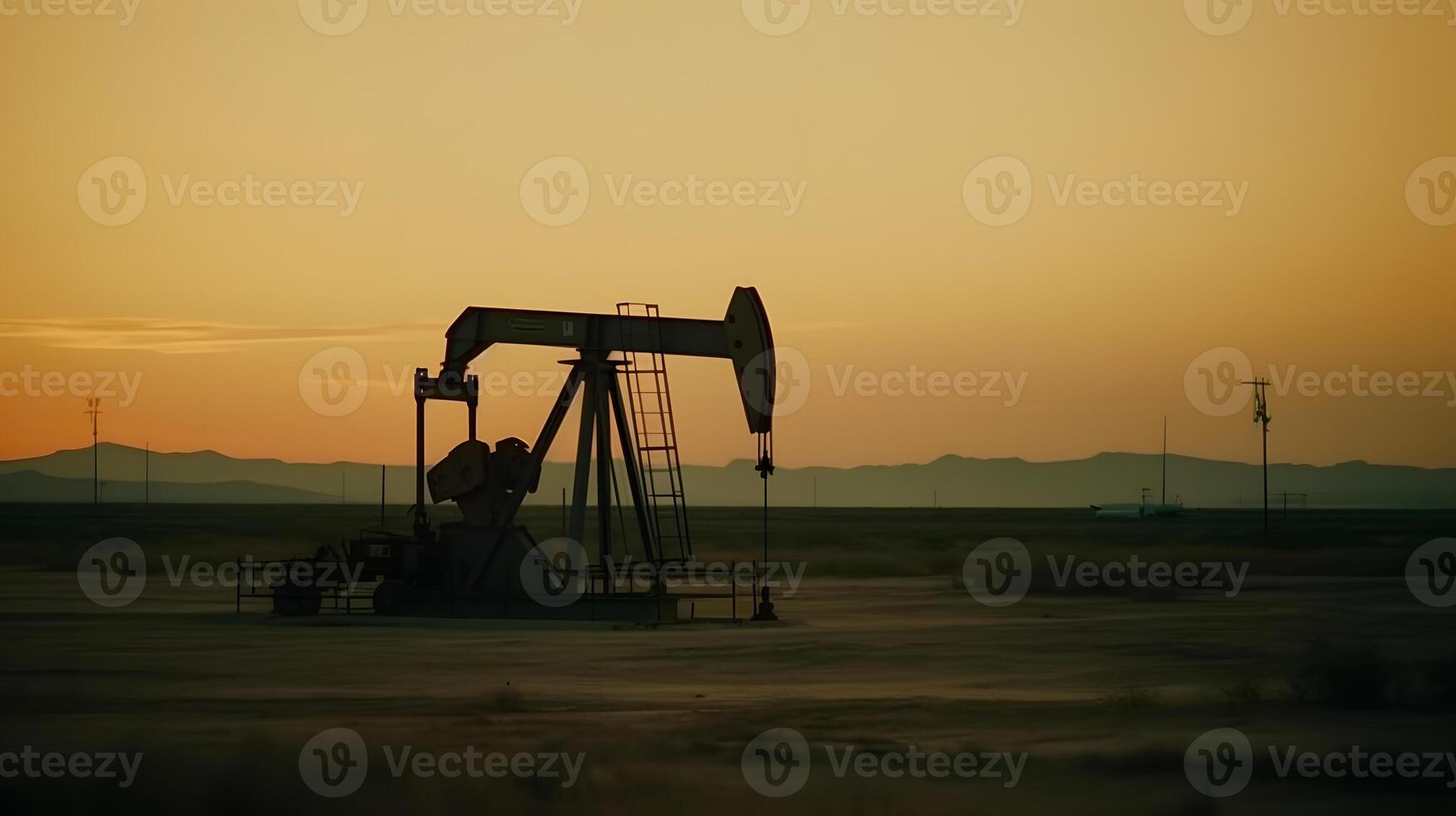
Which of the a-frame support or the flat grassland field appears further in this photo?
the a-frame support

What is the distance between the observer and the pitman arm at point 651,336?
21.7 metres

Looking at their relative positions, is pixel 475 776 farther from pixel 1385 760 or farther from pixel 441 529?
pixel 441 529

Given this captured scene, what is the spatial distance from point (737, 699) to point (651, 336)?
25.7 ft

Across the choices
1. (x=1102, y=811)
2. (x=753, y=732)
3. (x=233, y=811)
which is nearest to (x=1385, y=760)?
(x=1102, y=811)

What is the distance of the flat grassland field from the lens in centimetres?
1128

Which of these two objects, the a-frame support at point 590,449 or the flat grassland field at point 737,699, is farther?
the a-frame support at point 590,449

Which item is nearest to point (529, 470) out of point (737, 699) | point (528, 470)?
point (528, 470)

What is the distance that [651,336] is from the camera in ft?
74.3

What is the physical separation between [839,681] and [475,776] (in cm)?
606

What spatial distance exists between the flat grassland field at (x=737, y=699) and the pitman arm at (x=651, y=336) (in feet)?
9.79

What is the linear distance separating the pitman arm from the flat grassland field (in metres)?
2.98

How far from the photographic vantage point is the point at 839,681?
17062mm

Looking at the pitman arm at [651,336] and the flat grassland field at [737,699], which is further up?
the pitman arm at [651,336]

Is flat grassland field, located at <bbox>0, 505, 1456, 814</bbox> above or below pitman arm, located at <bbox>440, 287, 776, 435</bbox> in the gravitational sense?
below
